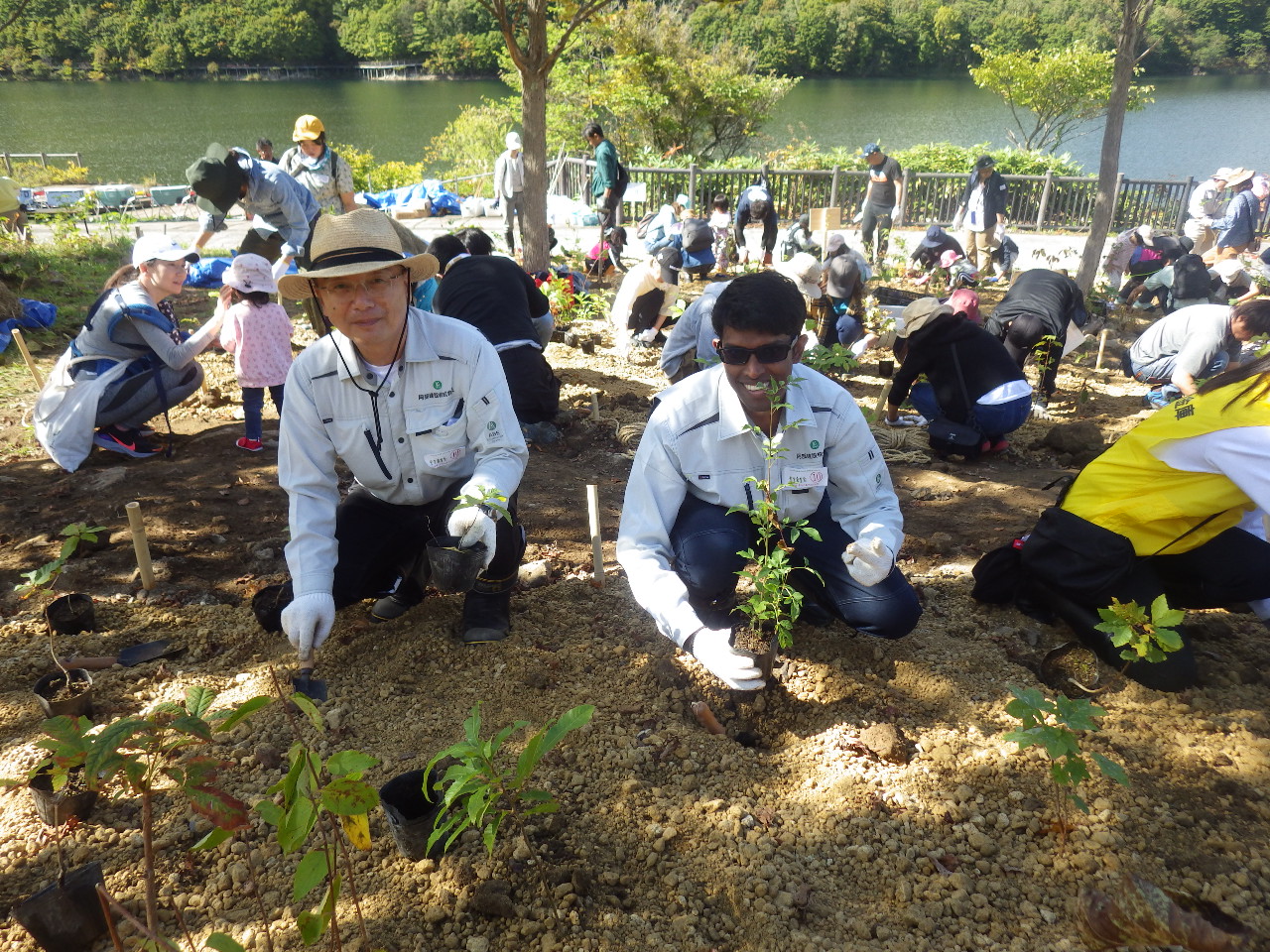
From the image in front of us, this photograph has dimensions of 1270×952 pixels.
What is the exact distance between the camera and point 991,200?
10.1 metres

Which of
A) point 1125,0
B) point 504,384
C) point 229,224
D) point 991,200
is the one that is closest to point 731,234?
point 991,200

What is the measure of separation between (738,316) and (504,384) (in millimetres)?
844

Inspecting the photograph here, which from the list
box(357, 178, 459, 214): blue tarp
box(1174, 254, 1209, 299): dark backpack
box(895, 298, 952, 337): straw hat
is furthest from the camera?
box(357, 178, 459, 214): blue tarp

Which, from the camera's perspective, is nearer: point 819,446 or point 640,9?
point 819,446

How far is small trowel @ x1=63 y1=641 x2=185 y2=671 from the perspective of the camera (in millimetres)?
2494

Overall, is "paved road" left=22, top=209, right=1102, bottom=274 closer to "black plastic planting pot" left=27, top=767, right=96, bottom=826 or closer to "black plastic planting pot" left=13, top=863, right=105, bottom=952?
"black plastic planting pot" left=27, top=767, right=96, bottom=826

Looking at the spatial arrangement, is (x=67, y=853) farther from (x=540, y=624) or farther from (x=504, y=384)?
(x=504, y=384)

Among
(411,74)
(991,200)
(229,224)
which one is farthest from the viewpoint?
(411,74)

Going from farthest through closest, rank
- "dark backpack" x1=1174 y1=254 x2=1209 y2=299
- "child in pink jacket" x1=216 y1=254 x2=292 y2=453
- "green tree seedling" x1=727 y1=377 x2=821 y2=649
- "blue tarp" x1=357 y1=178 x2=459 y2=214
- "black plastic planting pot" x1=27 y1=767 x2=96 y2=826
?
"blue tarp" x1=357 y1=178 x2=459 y2=214, "dark backpack" x1=1174 y1=254 x2=1209 y2=299, "child in pink jacket" x1=216 y1=254 x2=292 y2=453, "green tree seedling" x1=727 y1=377 x2=821 y2=649, "black plastic planting pot" x1=27 y1=767 x2=96 y2=826

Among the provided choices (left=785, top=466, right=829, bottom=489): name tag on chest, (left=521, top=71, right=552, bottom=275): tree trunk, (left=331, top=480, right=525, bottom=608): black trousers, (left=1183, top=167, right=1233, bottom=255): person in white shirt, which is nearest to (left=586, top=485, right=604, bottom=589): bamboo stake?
(left=331, top=480, right=525, bottom=608): black trousers

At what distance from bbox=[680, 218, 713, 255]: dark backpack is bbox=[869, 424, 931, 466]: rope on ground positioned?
4.53m

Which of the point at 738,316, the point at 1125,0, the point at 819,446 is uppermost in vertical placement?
the point at 1125,0

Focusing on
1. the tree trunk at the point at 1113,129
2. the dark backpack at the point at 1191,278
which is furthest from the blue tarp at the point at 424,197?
the dark backpack at the point at 1191,278

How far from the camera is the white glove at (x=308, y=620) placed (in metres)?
2.17
